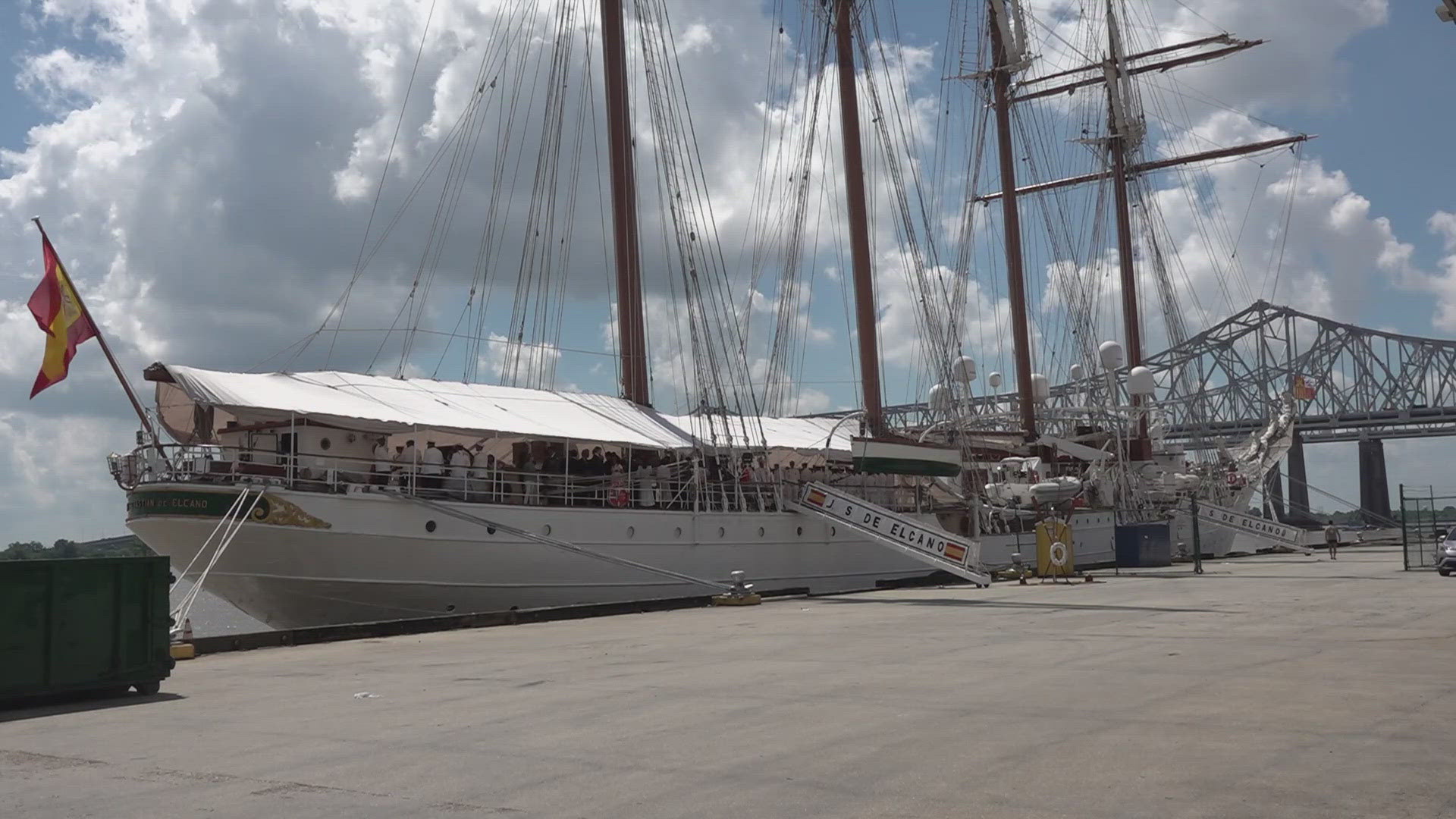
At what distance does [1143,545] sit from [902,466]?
1281 cm

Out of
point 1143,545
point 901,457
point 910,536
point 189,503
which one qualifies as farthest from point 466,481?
point 1143,545

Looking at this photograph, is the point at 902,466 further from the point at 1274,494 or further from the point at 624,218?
the point at 1274,494

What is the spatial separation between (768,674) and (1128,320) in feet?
188

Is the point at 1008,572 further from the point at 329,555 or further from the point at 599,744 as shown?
the point at 599,744

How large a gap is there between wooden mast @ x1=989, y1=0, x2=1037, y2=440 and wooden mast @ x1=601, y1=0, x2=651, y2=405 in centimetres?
2323

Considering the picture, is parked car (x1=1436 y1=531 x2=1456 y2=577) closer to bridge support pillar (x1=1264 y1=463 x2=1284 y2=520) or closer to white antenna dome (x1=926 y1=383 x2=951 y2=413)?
white antenna dome (x1=926 y1=383 x2=951 y2=413)

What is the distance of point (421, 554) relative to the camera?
22984mm

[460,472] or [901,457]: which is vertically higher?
[901,457]

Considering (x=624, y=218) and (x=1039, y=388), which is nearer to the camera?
(x=624, y=218)

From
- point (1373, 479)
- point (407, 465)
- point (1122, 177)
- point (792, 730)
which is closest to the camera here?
point (792, 730)

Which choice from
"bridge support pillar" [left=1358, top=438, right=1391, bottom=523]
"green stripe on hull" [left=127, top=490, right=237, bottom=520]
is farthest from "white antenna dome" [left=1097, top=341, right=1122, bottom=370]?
"bridge support pillar" [left=1358, top=438, right=1391, bottom=523]

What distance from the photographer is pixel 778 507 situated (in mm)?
31219

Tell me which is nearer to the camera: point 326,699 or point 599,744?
point 599,744

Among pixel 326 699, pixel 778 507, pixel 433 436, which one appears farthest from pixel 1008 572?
pixel 326 699
